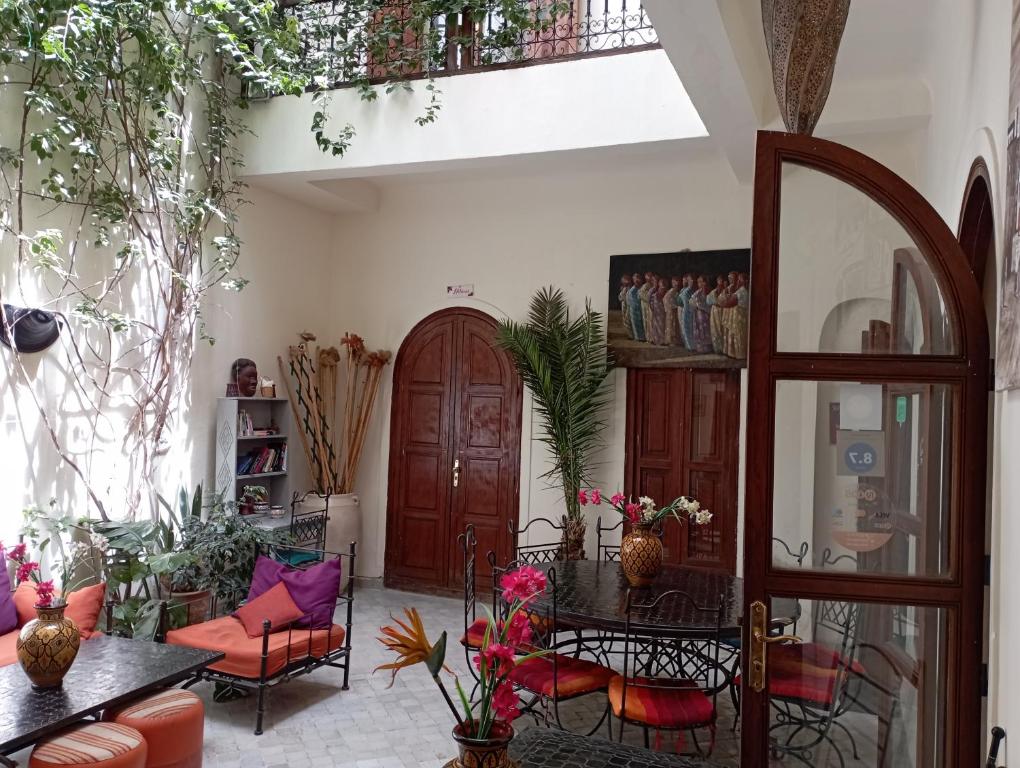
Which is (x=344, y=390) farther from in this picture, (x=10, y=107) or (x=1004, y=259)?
(x=1004, y=259)

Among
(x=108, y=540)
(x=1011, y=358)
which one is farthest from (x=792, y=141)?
(x=108, y=540)

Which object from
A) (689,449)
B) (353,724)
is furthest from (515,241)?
(353,724)

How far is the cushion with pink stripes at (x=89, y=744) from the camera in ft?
10.3

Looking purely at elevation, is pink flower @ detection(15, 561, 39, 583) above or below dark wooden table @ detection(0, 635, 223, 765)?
above

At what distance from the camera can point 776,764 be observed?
242 cm

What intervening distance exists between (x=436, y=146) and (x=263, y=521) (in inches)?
133

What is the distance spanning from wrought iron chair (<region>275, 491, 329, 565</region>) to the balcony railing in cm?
362

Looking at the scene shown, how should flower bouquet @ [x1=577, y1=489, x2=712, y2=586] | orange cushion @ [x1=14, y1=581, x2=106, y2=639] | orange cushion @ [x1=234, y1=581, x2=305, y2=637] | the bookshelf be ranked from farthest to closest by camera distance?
the bookshelf
orange cushion @ [x1=234, y1=581, x2=305, y2=637]
flower bouquet @ [x1=577, y1=489, x2=712, y2=586]
orange cushion @ [x1=14, y1=581, x2=106, y2=639]

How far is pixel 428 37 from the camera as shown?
21.3 feet

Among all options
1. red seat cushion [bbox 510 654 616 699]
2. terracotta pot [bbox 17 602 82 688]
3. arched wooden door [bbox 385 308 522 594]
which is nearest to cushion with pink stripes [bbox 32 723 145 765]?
terracotta pot [bbox 17 602 82 688]

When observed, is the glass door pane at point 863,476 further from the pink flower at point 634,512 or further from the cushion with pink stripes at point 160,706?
the cushion with pink stripes at point 160,706

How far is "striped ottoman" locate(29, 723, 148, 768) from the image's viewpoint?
123 inches

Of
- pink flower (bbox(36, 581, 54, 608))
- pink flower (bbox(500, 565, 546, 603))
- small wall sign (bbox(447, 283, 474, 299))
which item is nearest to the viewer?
pink flower (bbox(500, 565, 546, 603))

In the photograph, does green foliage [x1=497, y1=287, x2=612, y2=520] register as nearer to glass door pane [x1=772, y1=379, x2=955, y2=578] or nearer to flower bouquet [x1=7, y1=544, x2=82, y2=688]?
flower bouquet [x1=7, y1=544, x2=82, y2=688]
